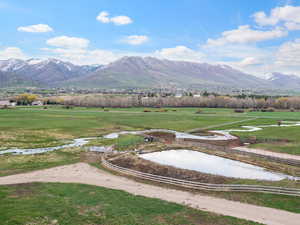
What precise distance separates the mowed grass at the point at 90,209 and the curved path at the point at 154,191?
1.55 m

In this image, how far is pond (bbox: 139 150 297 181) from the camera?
35.9m

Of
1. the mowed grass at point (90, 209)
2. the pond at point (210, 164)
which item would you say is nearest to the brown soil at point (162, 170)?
the pond at point (210, 164)

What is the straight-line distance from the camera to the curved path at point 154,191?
915 inches

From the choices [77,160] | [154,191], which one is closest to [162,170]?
[154,191]

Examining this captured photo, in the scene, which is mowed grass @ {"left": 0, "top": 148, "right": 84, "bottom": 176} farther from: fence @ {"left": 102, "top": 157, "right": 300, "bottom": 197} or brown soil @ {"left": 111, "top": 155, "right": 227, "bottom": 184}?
fence @ {"left": 102, "top": 157, "right": 300, "bottom": 197}

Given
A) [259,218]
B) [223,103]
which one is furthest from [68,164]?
[223,103]

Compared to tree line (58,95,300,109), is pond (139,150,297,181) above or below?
below

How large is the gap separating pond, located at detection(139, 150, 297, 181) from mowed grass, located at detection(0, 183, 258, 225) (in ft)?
45.6

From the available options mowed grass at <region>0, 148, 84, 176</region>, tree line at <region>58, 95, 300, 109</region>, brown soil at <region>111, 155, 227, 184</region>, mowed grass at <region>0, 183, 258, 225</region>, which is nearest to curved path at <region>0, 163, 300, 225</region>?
mowed grass at <region>0, 183, 258, 225</region>

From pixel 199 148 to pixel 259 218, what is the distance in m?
Answer: 30.3

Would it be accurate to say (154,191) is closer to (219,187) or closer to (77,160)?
(219,187)

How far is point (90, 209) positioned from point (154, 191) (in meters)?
8.32

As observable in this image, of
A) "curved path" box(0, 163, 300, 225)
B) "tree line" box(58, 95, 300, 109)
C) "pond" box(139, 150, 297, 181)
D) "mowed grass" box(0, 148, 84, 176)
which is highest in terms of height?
"tree line" box(58, 95, 300, 109)

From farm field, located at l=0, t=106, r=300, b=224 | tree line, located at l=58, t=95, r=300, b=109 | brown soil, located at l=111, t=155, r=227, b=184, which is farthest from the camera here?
tree line, located at l=58, t=95, r=300, b=109
